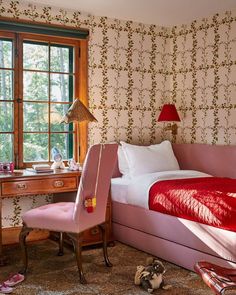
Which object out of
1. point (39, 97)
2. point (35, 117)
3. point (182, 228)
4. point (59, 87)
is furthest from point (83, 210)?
point (59, 87)

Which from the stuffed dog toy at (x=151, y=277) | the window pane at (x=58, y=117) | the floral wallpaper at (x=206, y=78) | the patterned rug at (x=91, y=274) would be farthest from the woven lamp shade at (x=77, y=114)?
the stuffed dog toy at (x=151, y=277)

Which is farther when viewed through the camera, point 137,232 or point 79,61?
point 79,61

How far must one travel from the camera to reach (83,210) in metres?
3.01

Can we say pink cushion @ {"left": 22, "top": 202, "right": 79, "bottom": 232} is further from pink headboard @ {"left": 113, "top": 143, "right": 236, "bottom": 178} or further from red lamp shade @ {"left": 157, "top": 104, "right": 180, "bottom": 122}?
red lamp shade @ {"left": 157, "top": 104, "right": 180, "bottom": 122}

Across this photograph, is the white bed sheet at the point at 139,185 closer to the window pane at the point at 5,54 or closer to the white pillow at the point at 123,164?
the white pillow at the point at 123,164

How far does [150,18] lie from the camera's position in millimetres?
4496

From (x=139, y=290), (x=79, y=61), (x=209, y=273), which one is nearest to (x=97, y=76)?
(x=79, y=61)

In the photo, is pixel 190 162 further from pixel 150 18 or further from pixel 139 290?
pixel 139 290

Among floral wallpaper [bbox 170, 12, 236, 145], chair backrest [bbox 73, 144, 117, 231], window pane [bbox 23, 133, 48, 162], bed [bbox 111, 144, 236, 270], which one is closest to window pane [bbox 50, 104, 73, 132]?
window pane [bbox 23, 133, 48, 162]

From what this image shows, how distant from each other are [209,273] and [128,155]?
2.29 meters

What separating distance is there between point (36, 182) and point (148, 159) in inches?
48.4

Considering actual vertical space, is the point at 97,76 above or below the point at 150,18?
below

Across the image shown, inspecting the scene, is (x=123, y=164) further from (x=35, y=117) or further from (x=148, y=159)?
(x=35, y=117)

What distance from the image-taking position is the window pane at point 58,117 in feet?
13.8
